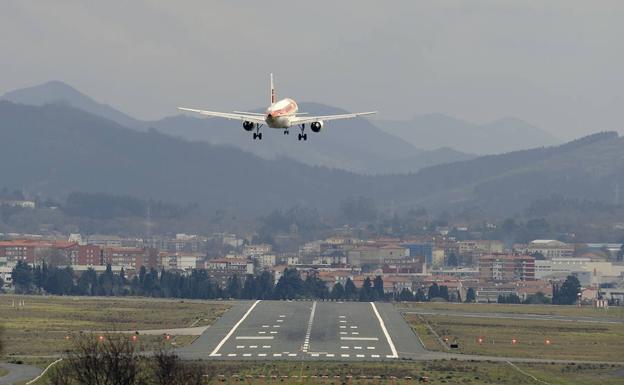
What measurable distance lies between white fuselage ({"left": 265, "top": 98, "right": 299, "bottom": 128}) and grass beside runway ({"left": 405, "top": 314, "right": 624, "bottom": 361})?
29029mm

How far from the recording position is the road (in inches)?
4397

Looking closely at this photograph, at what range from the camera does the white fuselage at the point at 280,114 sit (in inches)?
4537

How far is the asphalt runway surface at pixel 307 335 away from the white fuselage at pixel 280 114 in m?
19.5

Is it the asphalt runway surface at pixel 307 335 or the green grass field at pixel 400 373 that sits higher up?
the asphalt runway surface at pixel 307 335

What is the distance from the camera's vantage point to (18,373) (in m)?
116

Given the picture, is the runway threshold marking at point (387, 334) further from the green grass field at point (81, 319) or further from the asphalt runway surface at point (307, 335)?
the green grass field at point (81, 319)

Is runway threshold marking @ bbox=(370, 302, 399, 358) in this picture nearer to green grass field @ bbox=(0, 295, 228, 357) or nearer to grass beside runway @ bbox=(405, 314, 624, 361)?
grass beside runway @ bbox=(405, 314, 624, 361)

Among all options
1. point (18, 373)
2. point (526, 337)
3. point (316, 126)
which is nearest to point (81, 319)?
point (526, 337)

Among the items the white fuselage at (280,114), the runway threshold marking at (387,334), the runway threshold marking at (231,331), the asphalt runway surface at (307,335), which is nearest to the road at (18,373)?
the asphalt runway surface at (307,335)

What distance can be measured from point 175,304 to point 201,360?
74.5 m

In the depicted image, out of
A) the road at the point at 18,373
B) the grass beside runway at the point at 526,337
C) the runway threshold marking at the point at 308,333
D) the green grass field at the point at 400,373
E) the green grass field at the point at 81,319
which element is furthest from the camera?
the green grass field at the point at 81,319

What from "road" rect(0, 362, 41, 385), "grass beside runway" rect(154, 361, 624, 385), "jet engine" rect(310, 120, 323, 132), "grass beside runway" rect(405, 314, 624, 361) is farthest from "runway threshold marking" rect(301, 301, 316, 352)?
"road" rect(0, 362, 41, 385)

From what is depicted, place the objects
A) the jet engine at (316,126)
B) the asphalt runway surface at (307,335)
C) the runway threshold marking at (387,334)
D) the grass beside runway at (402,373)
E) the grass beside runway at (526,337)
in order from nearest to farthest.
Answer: the grass beside runway at (402,373), the jet engine at (316,126), the asphalt runway surface at (307,335), the runway threshold marking at (387,334), the grass beside runway at (526,337)

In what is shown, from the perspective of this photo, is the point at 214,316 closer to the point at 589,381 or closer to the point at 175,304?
the point at 175,304
